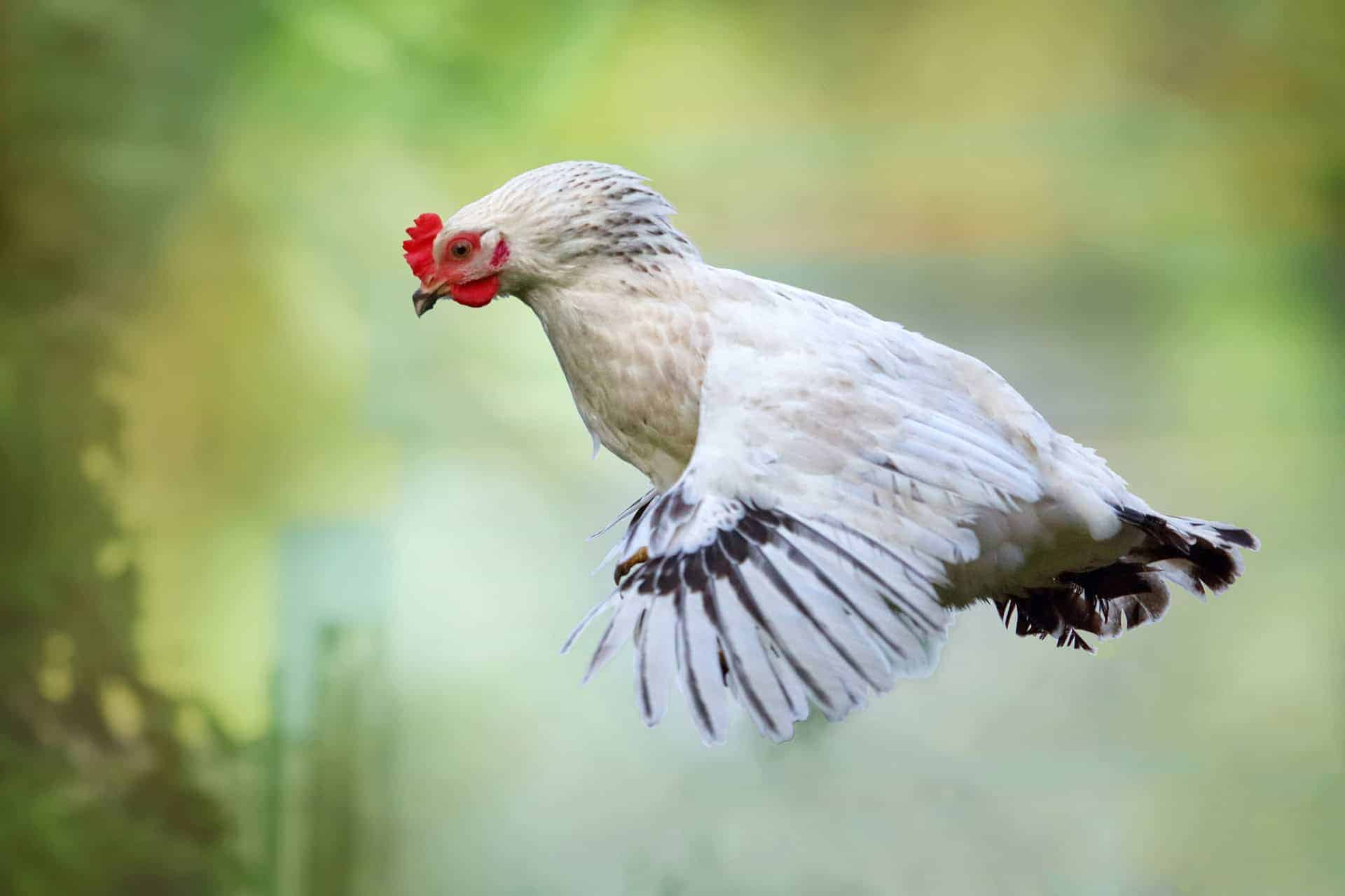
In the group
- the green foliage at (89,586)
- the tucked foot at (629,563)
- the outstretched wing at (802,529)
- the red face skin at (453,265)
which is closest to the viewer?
the outstretched wing at (802,529)

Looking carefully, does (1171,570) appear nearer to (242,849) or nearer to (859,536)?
(859,536)

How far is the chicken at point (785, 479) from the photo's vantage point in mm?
913

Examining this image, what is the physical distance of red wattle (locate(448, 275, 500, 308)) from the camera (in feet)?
3.90

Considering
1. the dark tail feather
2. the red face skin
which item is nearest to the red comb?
the red face skin

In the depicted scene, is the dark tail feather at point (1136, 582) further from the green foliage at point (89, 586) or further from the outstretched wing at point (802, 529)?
the green foliage at point (89, 586)

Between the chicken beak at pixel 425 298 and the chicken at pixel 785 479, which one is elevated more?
the chicken beak at pixel 425 298

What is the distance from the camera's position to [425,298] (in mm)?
1216

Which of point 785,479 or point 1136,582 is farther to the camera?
point 1136,582

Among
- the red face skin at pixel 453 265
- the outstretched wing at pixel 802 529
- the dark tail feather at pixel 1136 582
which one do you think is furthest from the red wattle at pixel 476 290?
the dark tail feather at pixel 1136 582

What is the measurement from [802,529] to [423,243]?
1.57ft

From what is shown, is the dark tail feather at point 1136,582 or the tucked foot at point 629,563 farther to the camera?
the dark tail feather at point 1136,582

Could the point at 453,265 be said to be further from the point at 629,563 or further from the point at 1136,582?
the point at 1136,582

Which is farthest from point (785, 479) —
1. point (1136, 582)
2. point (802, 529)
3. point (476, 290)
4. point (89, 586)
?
point (89, 586)

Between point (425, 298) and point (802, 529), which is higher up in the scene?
point (425, 298)
